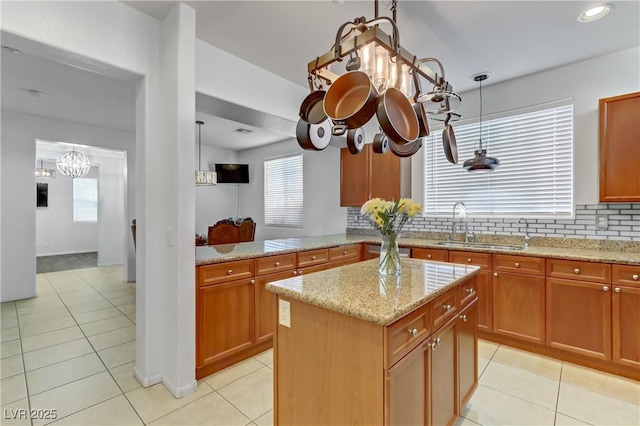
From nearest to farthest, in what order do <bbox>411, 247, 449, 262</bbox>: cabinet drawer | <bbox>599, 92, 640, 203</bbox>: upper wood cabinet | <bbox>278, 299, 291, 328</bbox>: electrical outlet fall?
<bbox>278, 299, 291, 328</bbox>: electrical outlet → <bbox>599, 92, 640, 203</bbox>: upper wood cabinet → <bbox>411, 247, 449, 262</bbox>: cabinet drawer

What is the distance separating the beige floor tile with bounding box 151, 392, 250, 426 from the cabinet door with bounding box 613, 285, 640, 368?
2.85m

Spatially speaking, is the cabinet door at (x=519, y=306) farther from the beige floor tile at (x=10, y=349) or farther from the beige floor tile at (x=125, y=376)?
the beige floor tile at (x=10, y=349)


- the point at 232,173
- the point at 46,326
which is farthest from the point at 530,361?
the point at 232,173

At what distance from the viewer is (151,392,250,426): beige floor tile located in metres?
1.88

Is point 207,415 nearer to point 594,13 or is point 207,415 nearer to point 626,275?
point 626,275

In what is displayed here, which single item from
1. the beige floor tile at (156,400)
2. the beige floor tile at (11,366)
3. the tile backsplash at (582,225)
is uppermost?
the tile backsplash at (582,225)

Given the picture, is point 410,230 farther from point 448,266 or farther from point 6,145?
point 6,145

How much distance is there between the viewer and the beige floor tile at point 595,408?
6.24 ft

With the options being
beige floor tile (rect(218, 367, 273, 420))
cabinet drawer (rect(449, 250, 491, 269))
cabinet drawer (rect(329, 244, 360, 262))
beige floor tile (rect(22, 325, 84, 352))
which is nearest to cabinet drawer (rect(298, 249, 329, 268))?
cabinet drawer (rect(329, 244, 360, 262))

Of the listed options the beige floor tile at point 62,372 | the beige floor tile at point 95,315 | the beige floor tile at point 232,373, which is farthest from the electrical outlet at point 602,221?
the beige floor tile at point 95,315

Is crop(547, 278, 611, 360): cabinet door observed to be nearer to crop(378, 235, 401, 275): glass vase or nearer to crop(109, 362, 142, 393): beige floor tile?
crop(378, 235, 401, 275): glass vase

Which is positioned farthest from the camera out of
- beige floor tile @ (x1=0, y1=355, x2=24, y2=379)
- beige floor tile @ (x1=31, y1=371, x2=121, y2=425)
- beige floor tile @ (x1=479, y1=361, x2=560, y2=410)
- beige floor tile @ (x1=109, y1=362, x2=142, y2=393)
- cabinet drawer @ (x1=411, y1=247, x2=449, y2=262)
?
cabinet drawer @ (x1=411, y1=247, x2=449, y2=262)

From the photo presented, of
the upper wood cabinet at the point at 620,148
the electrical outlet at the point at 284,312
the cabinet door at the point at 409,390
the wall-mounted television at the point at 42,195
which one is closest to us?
the cabinet door at the point at 409,390

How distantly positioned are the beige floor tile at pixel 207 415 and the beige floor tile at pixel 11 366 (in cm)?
152
